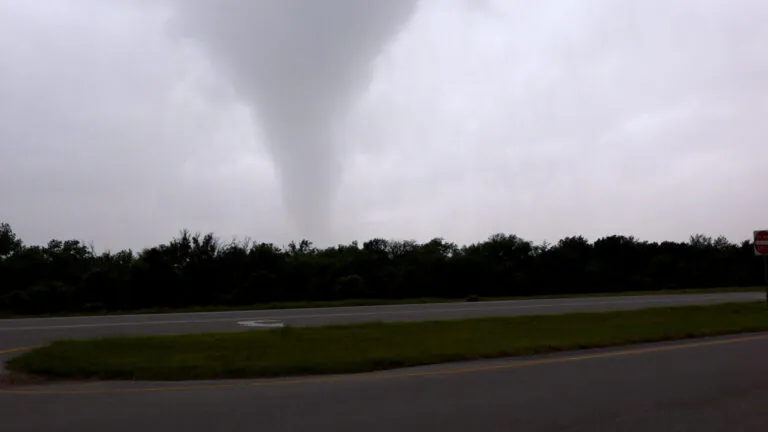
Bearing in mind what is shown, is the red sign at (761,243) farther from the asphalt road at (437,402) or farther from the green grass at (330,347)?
the asphalt road at (437,402)

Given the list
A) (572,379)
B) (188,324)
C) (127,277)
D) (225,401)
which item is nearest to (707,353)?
(572,379)

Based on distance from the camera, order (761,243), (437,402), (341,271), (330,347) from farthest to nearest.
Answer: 1. (341,271)
2. (761,243)
3. (330,347)
4. (437,402)

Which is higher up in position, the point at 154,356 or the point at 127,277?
the point at 127,277

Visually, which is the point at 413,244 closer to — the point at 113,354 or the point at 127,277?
the point at 127,277

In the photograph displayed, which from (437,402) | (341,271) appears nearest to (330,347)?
(437,402)

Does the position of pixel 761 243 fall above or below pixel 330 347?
above

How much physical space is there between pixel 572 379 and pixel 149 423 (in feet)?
22.3

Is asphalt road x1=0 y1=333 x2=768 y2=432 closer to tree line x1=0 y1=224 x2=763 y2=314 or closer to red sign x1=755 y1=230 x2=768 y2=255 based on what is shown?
red sign x1=755 y1=230 x2=768 y2=255

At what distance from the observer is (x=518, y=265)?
67625 mm

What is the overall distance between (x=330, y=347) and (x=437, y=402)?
6.07m

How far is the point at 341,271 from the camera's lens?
5775cm

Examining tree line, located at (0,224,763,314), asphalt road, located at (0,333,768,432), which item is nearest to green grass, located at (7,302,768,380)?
asphalt road, located at (0,333,768,432)

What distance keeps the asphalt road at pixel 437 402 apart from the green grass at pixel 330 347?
0.92m

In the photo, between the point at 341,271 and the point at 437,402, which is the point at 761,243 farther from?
the point at 341,271
